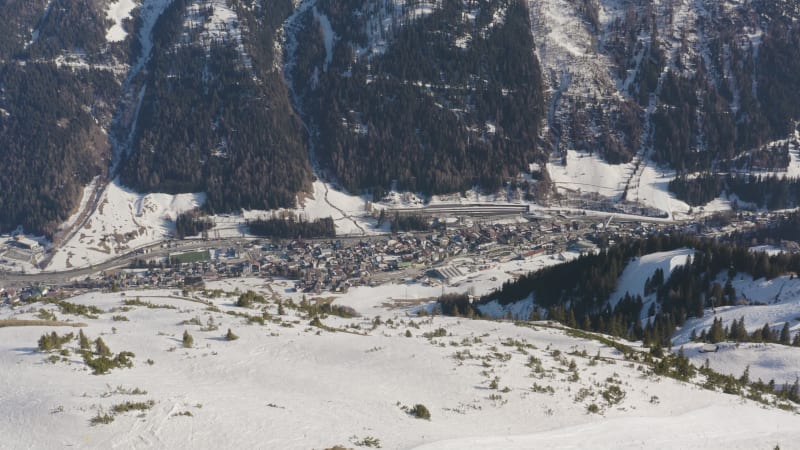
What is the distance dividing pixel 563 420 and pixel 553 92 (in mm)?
154123

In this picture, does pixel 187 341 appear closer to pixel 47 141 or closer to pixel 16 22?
pixel 47 141

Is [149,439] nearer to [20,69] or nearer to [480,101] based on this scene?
[480,101]

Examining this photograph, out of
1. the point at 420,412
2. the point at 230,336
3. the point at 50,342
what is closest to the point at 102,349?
the point at 50,342

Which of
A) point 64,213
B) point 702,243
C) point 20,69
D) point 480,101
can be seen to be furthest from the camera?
point 480,101

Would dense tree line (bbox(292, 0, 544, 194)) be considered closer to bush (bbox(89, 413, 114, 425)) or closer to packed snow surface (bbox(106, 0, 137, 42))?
packed snow surface (bbox(106, 0, 137, 42))

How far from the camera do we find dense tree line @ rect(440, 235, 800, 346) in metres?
56.1

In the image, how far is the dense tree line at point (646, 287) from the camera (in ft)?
184

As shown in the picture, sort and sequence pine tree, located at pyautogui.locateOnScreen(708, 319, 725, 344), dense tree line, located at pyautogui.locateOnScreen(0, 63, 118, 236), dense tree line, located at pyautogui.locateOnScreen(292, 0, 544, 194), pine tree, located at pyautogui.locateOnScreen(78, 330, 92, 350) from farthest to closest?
dense tree line, located at pyautogui.locateOnScreen(292, 0, 544, 194)
dense tree line, located at pyautogui.locateOnScreen(0, 63, 118, 236)
pine tree, located at pyautogui.locateOnScreen(708, 319, 725, 344)
pine tree, located at pyautogui.locateOnScreen(78, 330, 92, 350)

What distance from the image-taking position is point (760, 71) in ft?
525

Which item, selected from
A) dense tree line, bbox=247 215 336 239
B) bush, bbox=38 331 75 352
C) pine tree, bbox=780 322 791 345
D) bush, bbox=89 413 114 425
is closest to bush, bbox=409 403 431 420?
bush, bbox=89 413 114 425

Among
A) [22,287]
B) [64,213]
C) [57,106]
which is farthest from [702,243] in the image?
[57,106]

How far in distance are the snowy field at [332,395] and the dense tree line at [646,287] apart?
24544 millimetres

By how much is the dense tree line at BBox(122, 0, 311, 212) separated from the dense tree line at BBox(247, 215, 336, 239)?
7997 mm

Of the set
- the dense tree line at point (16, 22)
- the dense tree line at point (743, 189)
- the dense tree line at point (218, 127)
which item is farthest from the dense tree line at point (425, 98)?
the dense tree line at point (16, 22)
